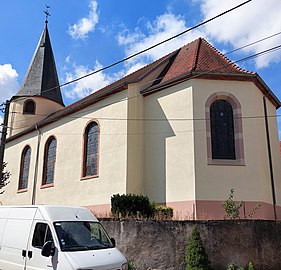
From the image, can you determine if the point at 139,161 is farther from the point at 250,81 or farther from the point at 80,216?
the point at 80,216

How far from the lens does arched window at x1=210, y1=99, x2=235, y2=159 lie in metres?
14.7

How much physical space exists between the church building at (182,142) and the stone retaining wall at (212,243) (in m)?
3.05

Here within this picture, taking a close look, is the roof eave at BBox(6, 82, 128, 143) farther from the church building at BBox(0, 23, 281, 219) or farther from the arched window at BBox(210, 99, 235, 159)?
the arched window at BBox(210, 99, 235, 159)

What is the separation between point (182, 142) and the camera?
49.0 ft

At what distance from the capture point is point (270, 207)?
14461 mm

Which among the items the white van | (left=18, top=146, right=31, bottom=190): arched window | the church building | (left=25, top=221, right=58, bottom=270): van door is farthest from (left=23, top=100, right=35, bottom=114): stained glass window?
(left=25, top=221, right=58, bottom=270): van door

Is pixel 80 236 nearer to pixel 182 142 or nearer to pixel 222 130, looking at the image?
pixel 182 142

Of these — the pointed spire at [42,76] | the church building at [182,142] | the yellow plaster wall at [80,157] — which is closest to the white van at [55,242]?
the church building at [182,142]

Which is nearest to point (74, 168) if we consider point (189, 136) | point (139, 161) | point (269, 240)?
point (139, 161)

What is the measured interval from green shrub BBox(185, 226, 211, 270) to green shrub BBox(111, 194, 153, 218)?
117 inches

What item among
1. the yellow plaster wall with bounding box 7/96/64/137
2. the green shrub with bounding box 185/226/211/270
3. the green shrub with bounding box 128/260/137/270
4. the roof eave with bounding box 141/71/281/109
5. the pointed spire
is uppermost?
the pointed spire

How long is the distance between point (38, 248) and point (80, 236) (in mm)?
904

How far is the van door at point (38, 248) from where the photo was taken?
261 inches

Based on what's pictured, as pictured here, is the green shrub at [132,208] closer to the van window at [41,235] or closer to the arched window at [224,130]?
the arched window at [224,130]
